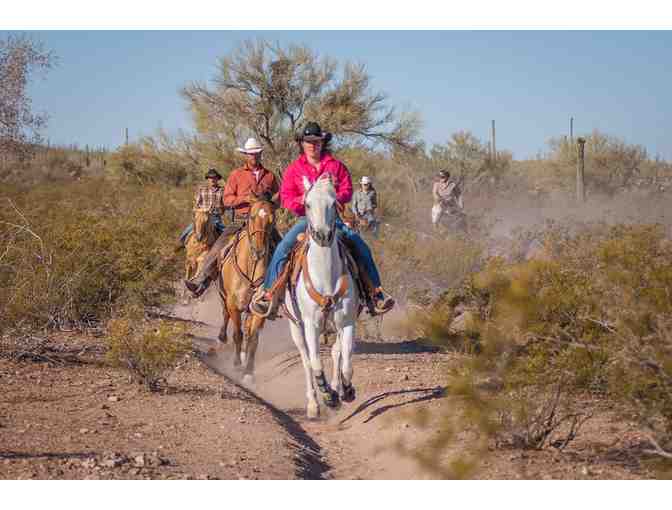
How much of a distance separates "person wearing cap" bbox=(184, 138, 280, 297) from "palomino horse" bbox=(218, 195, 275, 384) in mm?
380

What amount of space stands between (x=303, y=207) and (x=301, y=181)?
0.34 m

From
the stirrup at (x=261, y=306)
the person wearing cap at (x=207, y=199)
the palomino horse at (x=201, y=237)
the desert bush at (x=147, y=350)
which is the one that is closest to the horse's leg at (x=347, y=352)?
the stirrup at (x=261, y=306)

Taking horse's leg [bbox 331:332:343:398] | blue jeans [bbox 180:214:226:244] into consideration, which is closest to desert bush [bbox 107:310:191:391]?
horse's leg [bbox 331:332:343:398]

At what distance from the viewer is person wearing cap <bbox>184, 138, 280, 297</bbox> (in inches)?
512

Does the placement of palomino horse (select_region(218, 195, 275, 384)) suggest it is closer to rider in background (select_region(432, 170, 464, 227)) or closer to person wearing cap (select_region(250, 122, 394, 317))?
person wearing cap (select_region(250, 122, 394, 317))

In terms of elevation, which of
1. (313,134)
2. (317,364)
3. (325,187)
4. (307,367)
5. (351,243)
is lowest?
(307,367)

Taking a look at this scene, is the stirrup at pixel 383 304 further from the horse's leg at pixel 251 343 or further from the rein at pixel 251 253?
the horse's leg at pixel 251 343

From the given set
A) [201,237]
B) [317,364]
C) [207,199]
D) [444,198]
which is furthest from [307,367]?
[444,198]

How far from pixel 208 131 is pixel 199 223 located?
17.0 m

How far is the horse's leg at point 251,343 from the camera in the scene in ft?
39.3

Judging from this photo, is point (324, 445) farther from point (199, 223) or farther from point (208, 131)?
point (208, 131)

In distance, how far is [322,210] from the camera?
8773 mm

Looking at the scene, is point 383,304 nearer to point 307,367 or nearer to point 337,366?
point 337,366

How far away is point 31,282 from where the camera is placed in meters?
12.6
